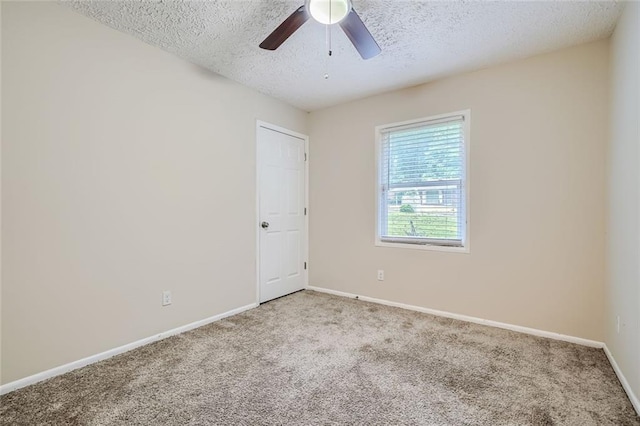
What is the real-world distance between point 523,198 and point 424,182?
90 cm

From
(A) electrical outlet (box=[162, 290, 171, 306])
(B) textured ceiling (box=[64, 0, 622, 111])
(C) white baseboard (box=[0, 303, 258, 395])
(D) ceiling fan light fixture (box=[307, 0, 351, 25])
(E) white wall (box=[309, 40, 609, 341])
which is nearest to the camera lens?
(D) ceiling fan light fixture (box=[307, 0, 351, 25])

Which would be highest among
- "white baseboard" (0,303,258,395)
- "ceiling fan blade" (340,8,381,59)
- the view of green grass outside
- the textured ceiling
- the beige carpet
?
the textured ceiling

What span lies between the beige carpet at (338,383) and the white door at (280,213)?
988 millimetres

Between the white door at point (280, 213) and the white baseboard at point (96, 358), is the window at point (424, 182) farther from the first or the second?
the white baseboard at point (96, 358)

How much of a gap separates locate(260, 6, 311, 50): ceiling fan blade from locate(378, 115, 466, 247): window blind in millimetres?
1836

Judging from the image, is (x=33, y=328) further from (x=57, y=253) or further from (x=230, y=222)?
(x=230, y=222)

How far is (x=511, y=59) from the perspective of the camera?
2.71m

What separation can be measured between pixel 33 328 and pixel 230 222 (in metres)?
1.64

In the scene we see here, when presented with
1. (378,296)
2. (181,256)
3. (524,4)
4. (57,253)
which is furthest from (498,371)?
(57,253)

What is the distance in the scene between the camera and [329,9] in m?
1.77

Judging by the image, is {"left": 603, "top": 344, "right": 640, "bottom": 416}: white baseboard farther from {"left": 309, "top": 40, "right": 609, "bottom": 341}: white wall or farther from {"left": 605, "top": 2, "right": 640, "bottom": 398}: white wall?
{"left": 309, "top": 40, "right": 609, "bottom": 341}: white wall

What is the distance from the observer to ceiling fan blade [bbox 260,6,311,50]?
176 centimetres

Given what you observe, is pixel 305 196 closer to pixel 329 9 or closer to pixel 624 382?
pixel 329 9

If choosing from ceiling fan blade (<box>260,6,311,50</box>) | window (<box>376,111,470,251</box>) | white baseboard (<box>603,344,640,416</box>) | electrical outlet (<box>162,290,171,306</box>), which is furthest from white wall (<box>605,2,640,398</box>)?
electrical outlet (<box>162,290,171,306</box>)
